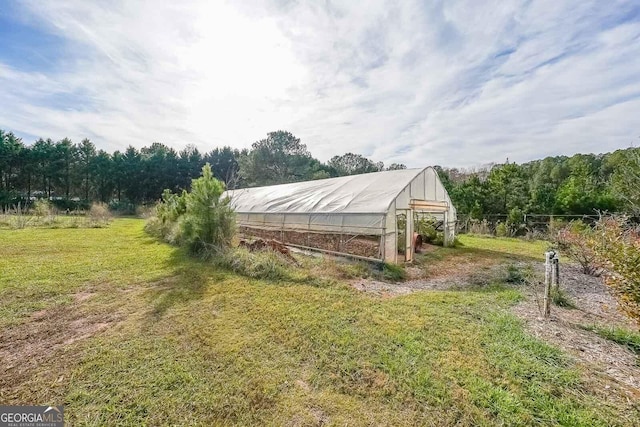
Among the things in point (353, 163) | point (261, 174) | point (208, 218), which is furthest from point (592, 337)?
point (353, 163)

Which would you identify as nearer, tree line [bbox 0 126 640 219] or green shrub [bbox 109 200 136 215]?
tree line [bbox 0 126 640 219]

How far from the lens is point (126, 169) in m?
33.3

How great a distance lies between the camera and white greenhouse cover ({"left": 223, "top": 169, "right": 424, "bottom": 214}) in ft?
29.0

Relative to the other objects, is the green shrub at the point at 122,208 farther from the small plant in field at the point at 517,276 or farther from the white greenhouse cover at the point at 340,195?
the small plant in field at the point at 517,276

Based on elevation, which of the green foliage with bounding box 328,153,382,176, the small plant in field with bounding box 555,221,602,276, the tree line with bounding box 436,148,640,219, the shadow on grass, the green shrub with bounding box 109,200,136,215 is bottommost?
the shadow on grass

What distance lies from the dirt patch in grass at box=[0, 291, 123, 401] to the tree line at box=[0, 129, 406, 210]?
25.4 metres

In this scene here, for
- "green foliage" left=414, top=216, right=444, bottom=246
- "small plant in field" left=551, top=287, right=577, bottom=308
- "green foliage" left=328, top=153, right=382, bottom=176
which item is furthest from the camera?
"green foliage" left=328, top=153, right=382, bottom=176

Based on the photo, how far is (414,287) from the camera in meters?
6.48

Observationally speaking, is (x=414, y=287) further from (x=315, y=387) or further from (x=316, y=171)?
(x=316, y=171)

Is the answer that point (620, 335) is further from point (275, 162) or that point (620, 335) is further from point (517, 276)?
point (275, 162)

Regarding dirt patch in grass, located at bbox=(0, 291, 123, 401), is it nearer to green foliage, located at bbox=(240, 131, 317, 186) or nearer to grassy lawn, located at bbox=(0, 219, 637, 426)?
grassy lawn, located at bbox=(0, 219, 637, 426)

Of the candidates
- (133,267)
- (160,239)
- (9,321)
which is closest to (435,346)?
(9,321)

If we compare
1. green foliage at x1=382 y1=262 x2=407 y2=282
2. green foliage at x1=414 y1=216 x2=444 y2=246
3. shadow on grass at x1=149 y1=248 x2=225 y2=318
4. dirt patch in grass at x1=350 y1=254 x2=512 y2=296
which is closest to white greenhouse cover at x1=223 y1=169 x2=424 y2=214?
green foliage at x1=382 y1=262 x2=407 y2=282

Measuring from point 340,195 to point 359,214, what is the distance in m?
1.83
